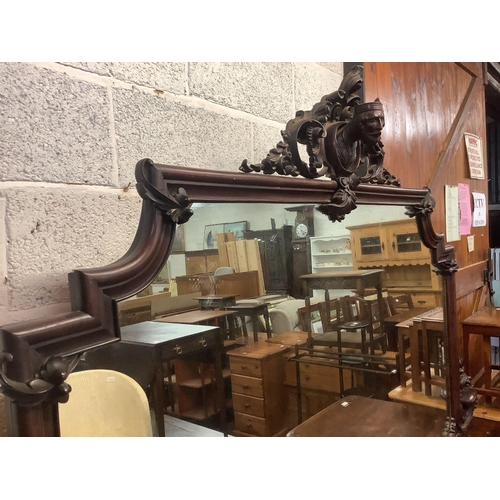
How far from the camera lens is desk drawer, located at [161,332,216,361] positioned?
0.54m

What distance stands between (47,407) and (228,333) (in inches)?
10.7

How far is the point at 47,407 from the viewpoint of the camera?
1.27 feet

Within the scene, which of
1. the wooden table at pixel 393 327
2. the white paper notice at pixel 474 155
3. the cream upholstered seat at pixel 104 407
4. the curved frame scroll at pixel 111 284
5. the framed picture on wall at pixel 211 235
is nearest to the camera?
the curved frame scroll at pixel 111 284

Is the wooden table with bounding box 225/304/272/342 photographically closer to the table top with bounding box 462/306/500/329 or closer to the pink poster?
the table top with bounding box 462/306/500/329

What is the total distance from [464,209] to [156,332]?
184cm

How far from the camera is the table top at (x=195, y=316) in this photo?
21.8 inches

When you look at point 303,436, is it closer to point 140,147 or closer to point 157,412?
point 157,412

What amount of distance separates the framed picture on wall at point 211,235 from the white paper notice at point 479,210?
188 cm

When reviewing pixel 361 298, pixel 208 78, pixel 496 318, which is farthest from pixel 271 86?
pixel 496 318

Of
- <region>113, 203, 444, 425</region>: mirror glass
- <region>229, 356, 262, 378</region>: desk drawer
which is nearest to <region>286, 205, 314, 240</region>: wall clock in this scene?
<region>113, 203, 444, 425</region>: mirror glass

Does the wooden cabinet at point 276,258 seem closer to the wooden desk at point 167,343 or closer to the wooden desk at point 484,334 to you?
the wooden desk at point 167,343

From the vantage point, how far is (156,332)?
0.54m

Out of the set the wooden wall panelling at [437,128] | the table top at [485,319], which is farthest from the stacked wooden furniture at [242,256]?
the table top at [485,319]

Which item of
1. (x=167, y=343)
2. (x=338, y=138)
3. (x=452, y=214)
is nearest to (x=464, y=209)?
(x=452, y=214)
